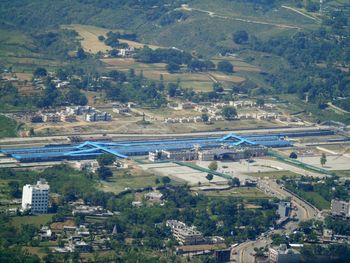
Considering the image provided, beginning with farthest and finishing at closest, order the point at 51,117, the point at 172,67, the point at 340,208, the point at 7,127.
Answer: the point at 172,67, the point at 51,117, the point at 7,127, the point at 340,208

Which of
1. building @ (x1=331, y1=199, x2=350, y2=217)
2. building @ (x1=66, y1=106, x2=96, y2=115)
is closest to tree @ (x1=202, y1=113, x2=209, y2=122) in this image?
building @ (x1=66, y1=106, x2=96, y2=115)

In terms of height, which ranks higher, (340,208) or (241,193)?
(340,208)

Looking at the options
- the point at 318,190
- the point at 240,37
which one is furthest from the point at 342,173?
the point at 240,37

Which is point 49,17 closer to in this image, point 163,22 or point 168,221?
point 163,22

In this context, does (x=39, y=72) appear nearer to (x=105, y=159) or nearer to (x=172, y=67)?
(x=172, y=67)

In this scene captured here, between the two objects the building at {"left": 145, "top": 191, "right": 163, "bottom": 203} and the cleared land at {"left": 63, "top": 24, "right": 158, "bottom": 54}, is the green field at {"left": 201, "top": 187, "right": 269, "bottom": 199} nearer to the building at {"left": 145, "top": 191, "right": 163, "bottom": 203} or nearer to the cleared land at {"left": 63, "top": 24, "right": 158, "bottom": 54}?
the building at {"left": 145, "top": 191, "right": 163, "bottom": 203}

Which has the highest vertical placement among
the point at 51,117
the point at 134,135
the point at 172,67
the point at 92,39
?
the point at 92,39

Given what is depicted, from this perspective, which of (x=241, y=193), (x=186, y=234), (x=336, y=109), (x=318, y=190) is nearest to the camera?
Result: (x=186, y=234)

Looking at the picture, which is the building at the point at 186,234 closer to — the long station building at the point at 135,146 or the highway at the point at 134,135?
the long station building at the point at 135,146
